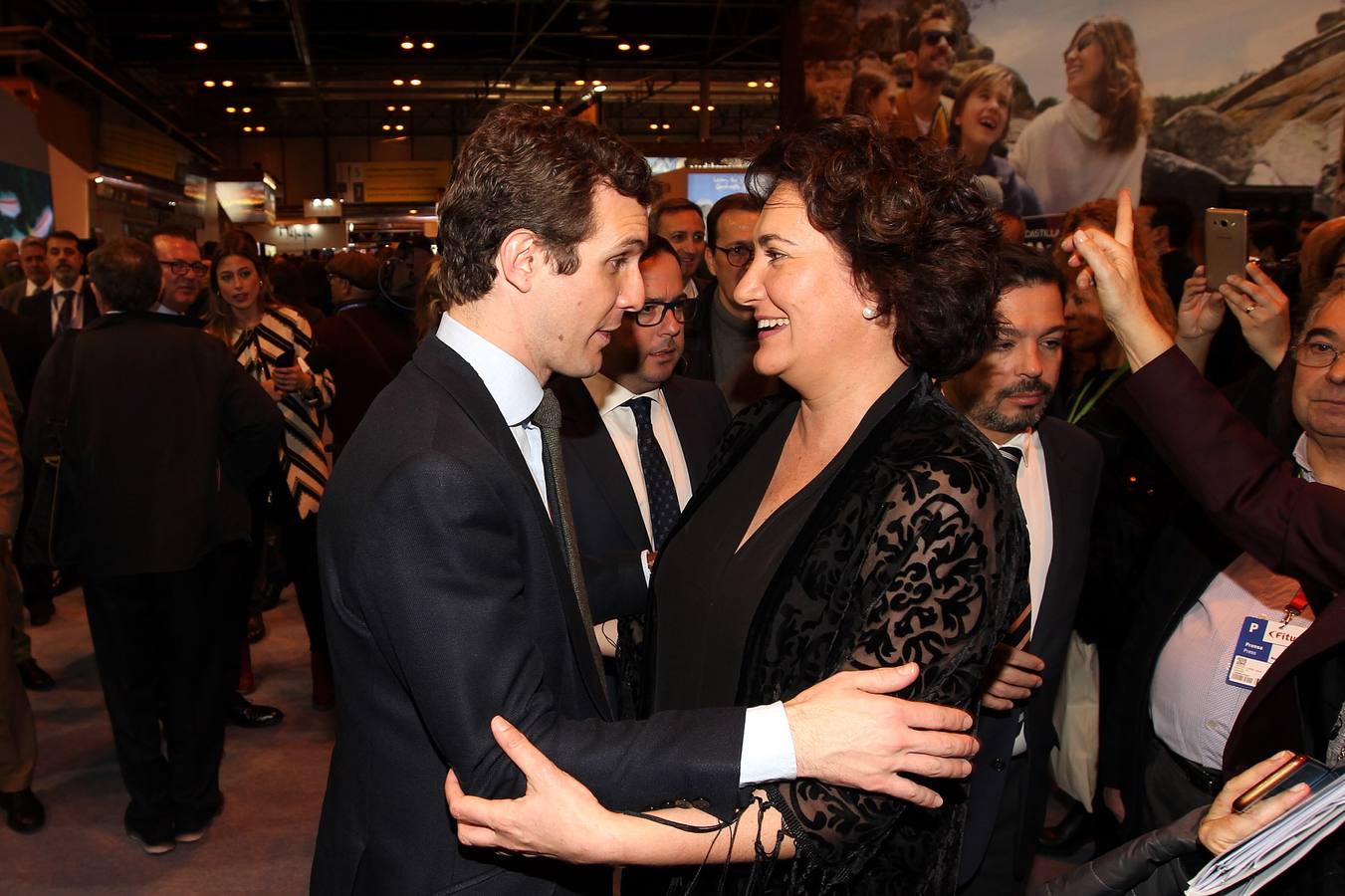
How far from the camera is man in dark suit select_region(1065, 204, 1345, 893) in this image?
5.04ft

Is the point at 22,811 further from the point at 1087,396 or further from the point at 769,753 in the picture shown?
the point at 1087,396

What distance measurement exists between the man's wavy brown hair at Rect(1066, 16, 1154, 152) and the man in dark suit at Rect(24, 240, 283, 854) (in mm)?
5992

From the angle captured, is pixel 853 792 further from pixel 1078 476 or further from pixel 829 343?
pixel 1078 476

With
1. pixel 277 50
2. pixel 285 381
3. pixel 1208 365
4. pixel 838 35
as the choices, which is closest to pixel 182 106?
pixel 277 50

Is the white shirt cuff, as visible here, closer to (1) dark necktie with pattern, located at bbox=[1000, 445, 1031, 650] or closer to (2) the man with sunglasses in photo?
(1) dark necktie with pattern, located at bbox=[1000, 445, 1031, 650]

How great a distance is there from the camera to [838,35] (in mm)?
9133

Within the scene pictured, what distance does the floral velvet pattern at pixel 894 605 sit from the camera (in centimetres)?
136

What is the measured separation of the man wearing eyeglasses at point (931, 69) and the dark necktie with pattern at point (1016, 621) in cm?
638

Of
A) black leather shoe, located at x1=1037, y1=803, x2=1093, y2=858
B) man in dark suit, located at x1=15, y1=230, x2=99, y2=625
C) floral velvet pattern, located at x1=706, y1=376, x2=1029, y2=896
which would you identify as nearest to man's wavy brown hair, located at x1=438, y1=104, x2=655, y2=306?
floral velvet pattern, located at x1=706, y1=376, x2=1029, y2=896

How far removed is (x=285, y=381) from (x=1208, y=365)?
3.99 metres

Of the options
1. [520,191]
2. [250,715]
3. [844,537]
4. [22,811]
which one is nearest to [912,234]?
[844,537]

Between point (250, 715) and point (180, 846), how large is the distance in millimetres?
1095

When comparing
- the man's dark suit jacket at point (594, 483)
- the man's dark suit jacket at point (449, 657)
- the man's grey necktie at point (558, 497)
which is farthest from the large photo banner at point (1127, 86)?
the man's dark suit jacket at point (449, 657)

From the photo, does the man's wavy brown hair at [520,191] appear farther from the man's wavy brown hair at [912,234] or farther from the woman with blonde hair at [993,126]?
the woman with blonde hair at [993,126]
